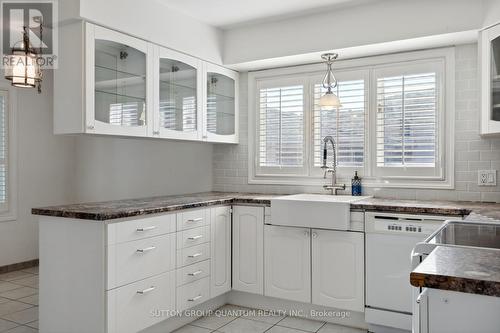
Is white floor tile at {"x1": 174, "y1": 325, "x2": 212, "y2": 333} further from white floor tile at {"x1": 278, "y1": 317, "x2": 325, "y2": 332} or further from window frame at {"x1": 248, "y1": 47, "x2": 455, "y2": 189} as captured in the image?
window frame at {"x1": 248, "y1": 47, "x2": 455, "y2": 189}

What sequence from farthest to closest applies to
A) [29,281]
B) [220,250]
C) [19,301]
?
1. [29,281]
2. [19,301]
3. [220,250]

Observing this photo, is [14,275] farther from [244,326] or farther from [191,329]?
[244,326]

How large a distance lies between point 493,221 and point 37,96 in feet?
15.8

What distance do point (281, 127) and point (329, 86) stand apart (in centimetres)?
69

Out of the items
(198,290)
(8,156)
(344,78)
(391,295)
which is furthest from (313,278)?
(8,156)

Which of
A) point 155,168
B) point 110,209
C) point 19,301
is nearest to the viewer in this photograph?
point 110,209

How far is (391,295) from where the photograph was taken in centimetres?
298

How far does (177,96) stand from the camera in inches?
139

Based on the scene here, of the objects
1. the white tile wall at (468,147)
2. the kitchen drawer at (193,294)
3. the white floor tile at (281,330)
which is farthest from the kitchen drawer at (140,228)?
the white tile wall at (468,147)

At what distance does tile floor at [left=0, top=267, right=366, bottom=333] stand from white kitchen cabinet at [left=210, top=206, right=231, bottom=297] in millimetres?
218

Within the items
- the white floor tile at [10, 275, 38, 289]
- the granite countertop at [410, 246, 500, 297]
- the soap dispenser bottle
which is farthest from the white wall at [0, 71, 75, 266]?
the granite countertop at [410, 246, 500, 297]

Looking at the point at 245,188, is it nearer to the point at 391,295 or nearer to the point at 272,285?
the point at 272,285

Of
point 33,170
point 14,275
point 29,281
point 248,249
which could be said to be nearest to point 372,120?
point 248,249

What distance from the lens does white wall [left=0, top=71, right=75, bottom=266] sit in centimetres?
484
